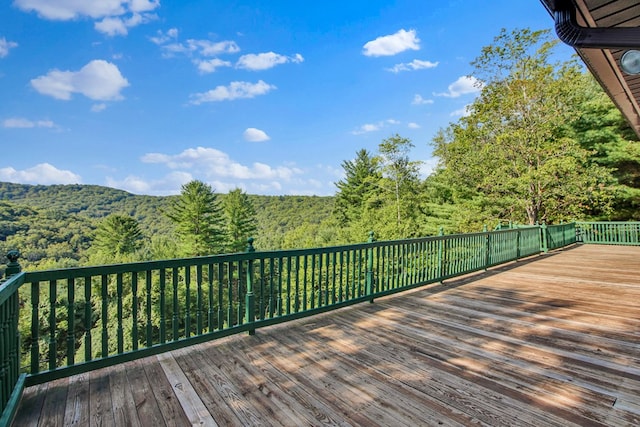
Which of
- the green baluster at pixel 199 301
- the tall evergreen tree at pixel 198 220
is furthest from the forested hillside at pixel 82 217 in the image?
the green baluster at pixel 199 301

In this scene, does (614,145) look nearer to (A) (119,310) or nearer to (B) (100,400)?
(A) (119,310)

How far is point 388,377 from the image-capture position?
2.24m

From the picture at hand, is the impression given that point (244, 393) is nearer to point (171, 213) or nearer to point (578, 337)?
point (578, 337)

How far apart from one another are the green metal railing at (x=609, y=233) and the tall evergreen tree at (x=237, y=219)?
27.7 meters

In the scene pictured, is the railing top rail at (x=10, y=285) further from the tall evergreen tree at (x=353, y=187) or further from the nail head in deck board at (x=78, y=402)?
the tall evergreen tree at (x=353, y=187)

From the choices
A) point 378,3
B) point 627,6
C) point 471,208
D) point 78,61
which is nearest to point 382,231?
point 471,208

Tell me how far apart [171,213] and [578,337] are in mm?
35149

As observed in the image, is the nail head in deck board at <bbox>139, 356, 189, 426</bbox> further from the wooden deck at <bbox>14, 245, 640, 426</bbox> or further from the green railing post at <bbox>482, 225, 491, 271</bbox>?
the green railing post at <bbox>482, 225, 491, 271</bbox>

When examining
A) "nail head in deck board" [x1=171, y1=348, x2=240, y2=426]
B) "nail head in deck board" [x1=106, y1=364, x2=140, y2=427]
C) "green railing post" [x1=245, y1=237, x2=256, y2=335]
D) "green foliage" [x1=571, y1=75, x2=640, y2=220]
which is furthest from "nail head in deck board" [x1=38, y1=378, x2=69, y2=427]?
"green foliage" [x1=571, y1=75, x2=640, y2=220]

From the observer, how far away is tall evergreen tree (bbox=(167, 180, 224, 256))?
29.4m

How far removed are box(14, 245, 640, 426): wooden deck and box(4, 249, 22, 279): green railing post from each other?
2.71 feet

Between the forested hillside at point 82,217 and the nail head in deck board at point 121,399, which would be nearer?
the nail head in deck board at point 121,399

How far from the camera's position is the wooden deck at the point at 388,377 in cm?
181

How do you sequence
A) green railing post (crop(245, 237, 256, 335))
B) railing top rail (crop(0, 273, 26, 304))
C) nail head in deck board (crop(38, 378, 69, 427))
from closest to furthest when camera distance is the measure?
railing top rail (crop(0, 273, 26, 304))
nail head in deck board (crop(38, 378, 69, 427))
green railing post (crop(245, 237, 256, 335))
